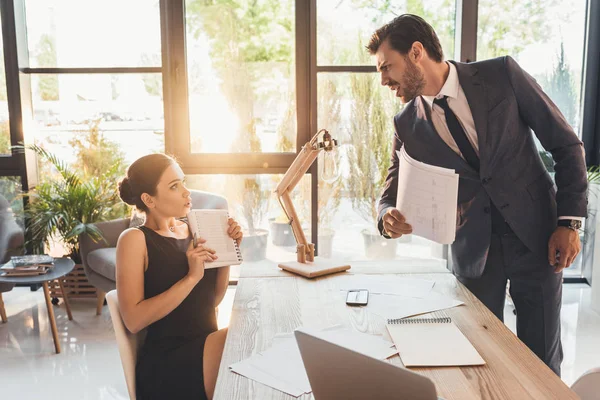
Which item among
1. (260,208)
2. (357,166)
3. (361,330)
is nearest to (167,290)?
(361,330)

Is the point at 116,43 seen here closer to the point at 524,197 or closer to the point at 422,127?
the point at 422,127

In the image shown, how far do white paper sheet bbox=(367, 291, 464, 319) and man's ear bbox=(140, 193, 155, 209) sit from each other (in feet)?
2.63

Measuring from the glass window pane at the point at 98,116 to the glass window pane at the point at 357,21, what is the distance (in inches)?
49.8

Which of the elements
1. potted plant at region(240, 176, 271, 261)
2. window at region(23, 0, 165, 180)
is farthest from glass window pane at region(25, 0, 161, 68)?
potted plant at region(240, 176, 271, 261)

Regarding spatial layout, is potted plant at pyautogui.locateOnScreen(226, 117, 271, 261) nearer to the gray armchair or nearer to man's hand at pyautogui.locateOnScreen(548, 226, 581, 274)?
the gray armchair

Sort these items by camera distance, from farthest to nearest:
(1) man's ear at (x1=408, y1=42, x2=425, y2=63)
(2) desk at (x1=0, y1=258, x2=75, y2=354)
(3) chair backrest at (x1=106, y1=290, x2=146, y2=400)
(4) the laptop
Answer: (2) desk at (x1=0, y1=258, x2=75, y2=354) → (1) man's ear at (x1=408, y1=42, x2=425, y2=63) → (3) chair backrest at (x1=106, y1=290, x2=146, y2=400) → (4) the laptop

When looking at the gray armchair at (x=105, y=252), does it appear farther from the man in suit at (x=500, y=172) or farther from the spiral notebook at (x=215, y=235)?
the man in suit at (x=500, y=172)

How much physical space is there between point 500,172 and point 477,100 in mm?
251

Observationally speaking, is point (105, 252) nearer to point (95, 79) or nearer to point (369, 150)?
point (95, 79)

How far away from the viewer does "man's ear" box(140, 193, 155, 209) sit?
1.94 meters

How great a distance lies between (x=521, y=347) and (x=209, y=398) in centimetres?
87

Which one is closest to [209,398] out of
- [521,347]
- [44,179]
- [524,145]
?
[521,347]

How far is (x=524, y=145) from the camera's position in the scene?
6.17 feet

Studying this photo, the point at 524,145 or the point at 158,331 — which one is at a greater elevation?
the point at 524,145
